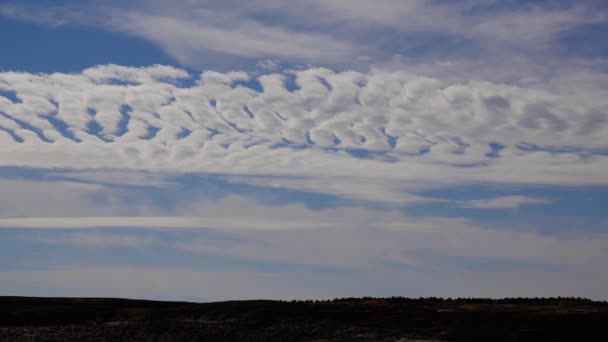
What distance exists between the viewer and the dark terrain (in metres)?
35.6

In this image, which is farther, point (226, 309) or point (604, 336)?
point (226, 309)

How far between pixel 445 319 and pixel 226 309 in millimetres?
14405

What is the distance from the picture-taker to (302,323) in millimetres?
40906

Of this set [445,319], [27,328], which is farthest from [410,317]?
[27,328]

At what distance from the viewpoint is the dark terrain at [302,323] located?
35594 mm

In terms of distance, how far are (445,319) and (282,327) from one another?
932 centimetres

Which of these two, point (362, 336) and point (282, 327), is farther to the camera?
point (282, 327)

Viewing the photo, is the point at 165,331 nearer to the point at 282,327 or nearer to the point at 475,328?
the point at 282,327

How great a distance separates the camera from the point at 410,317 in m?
41.3

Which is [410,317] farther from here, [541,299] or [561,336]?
[541,299]

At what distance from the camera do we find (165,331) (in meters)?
41.4

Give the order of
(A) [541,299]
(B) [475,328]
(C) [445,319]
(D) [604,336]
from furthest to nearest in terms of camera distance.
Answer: (A) [541,299], (C) [445,319], (B) [475,328], (D) [604,336]

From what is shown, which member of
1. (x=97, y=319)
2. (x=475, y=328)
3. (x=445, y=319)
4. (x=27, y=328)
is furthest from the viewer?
(x=97, y=319)

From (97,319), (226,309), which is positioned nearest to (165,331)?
(226,309)
